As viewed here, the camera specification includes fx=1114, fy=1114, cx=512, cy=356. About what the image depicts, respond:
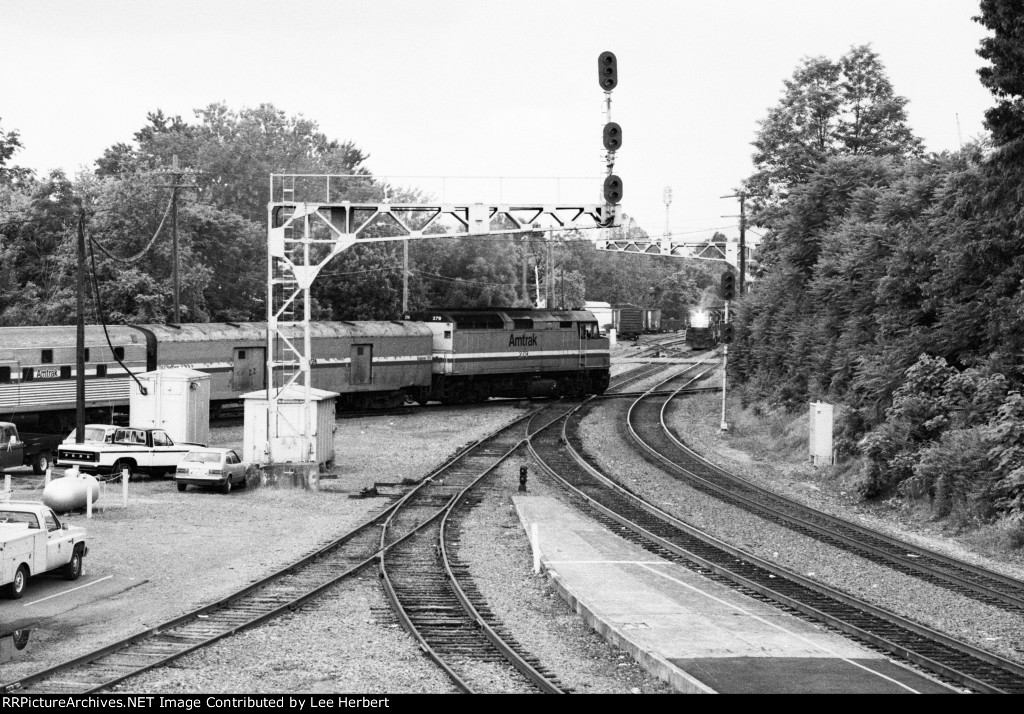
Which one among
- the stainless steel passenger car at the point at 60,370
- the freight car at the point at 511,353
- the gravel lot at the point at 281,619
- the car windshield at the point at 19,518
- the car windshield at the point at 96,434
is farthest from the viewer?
the freight car at the point at 511,353

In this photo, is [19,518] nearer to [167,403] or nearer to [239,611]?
[239,611]

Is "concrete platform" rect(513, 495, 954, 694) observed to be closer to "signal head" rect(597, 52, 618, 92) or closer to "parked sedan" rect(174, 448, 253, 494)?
"signal head" rect(597, 52, 618, 92)

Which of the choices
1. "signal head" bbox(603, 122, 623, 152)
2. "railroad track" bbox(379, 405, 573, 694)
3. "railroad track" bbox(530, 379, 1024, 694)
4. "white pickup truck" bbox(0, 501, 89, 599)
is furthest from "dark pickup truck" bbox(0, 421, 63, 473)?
"signal head" bbox(603, 122, 623, 152)

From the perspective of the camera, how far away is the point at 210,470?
2820 cm

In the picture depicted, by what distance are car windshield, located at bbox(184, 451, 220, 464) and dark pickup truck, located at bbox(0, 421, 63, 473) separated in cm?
524

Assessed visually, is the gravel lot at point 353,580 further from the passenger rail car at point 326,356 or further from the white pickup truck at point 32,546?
the passenger rail car at point 326,356

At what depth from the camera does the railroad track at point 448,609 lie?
1257 centimetres

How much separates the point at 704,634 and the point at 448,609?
12.7 feet

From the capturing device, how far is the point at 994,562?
21328 mm

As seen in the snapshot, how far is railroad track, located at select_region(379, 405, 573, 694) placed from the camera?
41.2ft

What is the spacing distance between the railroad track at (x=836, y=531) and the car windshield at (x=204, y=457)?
41.3 feet

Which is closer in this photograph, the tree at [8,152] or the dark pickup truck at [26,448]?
the dark pickup truck at [26,448]

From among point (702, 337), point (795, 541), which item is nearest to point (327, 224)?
point (795, 541)

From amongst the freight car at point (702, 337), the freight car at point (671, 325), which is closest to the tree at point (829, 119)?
the freight car at point (702, 337)
